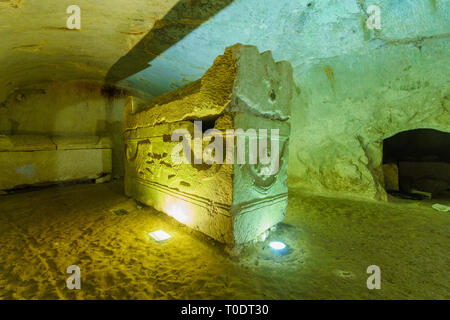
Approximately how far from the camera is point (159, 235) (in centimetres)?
263

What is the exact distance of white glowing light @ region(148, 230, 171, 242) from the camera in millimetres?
2552

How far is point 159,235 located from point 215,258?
0.87m

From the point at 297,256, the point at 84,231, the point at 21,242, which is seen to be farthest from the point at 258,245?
the point at 21,242

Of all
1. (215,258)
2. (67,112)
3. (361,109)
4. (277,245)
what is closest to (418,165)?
(361,109)

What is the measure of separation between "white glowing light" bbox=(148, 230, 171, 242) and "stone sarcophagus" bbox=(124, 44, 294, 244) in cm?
32

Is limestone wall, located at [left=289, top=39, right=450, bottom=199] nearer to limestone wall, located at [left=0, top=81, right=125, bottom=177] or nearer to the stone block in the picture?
the stone block

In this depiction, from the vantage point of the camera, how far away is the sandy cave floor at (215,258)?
1.71 metres

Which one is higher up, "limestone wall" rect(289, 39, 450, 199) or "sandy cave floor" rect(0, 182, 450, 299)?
"limestone wall" rect(289, 39, 450, 199)

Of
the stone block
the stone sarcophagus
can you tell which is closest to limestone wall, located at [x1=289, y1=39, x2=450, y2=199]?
the stone sarcophagus

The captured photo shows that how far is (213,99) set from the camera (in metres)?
2.28

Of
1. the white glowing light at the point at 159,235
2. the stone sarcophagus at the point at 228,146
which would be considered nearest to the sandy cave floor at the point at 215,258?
the white glowing light at the point at 159,235

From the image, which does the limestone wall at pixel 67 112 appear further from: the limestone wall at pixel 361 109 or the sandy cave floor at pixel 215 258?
the limestone wall at pixel 361 109
